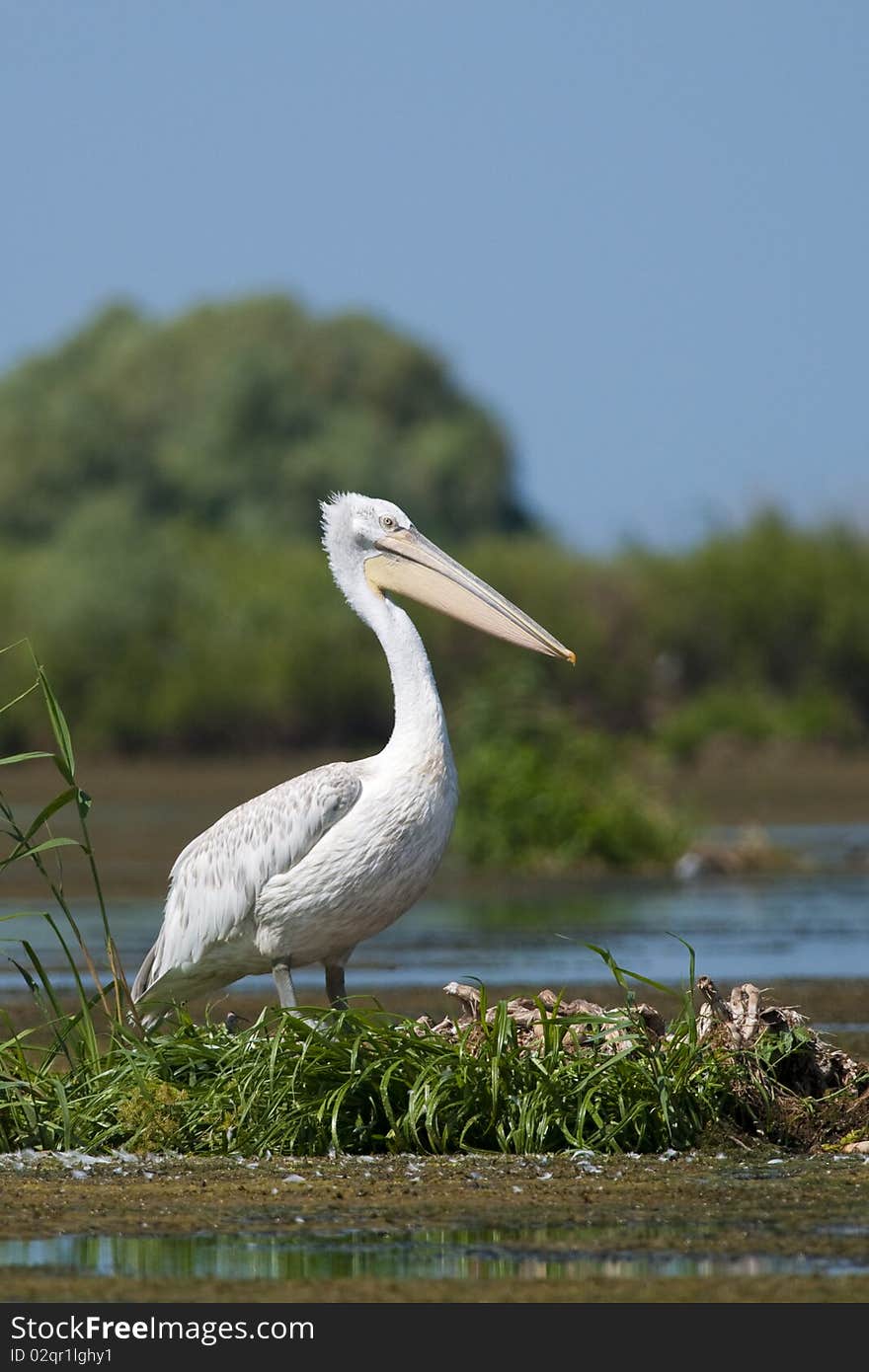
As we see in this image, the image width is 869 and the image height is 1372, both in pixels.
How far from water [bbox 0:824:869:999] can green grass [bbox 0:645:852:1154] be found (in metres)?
3.03

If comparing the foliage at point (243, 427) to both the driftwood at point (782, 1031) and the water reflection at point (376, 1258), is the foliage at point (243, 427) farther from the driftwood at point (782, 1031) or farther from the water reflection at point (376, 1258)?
the water reflection at point (376, 1258)

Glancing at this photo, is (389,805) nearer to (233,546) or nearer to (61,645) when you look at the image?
(61,645)

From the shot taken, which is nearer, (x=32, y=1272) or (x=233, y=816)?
(x=32, y=1272)

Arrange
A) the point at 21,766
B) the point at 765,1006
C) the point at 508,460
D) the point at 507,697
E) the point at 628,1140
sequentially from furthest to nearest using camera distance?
the point at 508,460
the point at 21,766
the point at 507,697
the point at 765,1006
the point at 628,1140

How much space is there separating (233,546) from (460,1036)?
41.3 metres

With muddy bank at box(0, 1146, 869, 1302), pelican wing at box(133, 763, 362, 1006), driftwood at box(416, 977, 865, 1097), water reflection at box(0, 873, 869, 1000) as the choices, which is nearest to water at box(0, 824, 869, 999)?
water reflection at box(0, 873, 869, 1000)

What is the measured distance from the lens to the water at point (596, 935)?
12352mm

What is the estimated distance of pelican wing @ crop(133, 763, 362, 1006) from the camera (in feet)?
25.2

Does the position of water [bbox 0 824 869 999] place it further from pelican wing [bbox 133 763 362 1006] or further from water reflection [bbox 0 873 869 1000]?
pelican wing [bbox 133 763 362 1006]

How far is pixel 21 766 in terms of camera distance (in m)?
36.5

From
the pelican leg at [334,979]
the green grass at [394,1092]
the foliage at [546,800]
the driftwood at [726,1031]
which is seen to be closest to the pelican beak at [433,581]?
the pelican leg at [334,979]

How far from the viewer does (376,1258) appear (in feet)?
18.1

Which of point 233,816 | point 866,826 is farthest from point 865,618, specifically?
point 233,816

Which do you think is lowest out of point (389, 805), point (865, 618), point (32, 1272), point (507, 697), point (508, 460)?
point (32, 1272)
